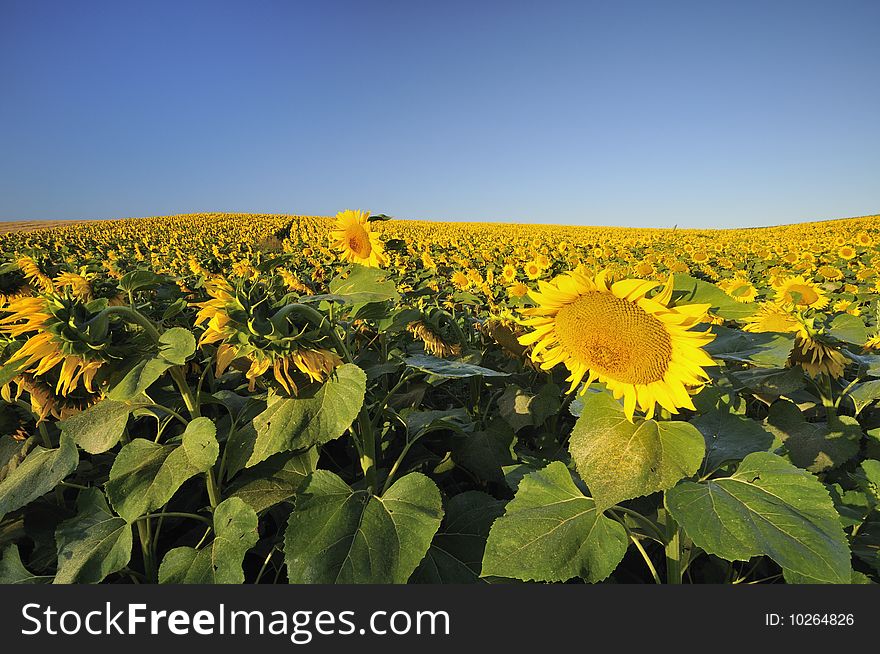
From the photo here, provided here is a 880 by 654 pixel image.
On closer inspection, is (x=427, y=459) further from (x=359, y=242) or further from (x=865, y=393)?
(x=865, y=393)

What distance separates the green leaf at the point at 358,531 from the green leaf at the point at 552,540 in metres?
0.21

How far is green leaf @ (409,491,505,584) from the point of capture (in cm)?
167

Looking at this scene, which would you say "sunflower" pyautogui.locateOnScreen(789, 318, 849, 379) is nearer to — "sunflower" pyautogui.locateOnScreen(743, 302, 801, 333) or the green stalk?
"sunflower" pyautogui.locateOnScreen(743, 302, 801, 333)

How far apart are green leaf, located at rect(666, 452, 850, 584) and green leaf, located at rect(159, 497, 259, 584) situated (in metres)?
1.26

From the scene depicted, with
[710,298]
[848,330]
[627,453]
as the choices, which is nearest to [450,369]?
[627,453]

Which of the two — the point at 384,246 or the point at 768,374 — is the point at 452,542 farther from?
the point at 384,246

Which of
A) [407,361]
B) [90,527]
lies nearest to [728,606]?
[407,361]

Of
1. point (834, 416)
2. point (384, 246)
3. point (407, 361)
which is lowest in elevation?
point (834, 416)

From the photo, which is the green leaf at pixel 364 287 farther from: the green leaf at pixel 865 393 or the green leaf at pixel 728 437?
the green leaf at pixel 865 393

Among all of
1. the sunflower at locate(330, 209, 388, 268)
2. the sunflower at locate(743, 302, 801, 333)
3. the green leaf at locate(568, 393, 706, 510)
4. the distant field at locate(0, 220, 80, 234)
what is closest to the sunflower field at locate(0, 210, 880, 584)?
the green leaf at locate(568, 393, 706, 510)

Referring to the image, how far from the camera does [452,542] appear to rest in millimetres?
1780

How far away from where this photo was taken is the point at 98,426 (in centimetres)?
169

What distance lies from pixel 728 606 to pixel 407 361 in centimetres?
130

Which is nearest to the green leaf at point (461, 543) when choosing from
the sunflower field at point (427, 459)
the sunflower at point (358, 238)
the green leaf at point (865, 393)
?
the sunflower field at point (427, 459)
